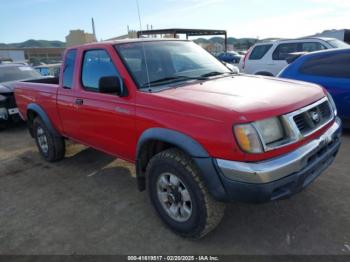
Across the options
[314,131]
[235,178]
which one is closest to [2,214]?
[235,178]

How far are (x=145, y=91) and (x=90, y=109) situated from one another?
102 centimetres

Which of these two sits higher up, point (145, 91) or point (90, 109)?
point (145, 91)

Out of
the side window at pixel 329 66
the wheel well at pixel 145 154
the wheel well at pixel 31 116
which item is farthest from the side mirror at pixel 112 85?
the side window at pixel 329 66

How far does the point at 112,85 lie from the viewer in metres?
3.20

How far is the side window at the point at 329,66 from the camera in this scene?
5.53m

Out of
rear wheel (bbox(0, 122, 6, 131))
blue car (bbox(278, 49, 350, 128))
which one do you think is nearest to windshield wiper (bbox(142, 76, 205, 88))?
blue car (bbox(278, 49, 350, 128))

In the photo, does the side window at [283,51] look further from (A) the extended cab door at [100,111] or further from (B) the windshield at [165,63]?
(A) the extended cab door at [100,111]

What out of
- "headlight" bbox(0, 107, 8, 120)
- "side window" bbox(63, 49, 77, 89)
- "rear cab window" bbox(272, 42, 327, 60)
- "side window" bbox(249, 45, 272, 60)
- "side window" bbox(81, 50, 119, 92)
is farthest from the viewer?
"side window" bbox(249, 45, 272, 60)

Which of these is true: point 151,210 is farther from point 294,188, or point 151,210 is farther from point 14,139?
point 14,139

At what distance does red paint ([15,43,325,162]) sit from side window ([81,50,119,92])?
3.2 inches

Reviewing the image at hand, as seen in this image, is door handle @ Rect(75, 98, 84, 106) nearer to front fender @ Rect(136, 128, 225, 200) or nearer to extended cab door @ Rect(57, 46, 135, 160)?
extended cab door @ Rect(57, 46, 135, 160)

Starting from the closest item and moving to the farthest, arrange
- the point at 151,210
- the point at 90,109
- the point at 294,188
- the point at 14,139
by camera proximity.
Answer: the point at 294,188 < the point at 151,210 < the point at 90,109 < the point at 14,139

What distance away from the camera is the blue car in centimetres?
541

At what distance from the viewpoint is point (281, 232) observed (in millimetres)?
3031
